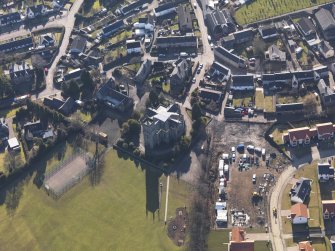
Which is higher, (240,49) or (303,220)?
(240,49)

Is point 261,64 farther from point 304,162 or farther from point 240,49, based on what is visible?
point 304,162

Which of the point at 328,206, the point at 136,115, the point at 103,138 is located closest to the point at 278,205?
the point at 328,206

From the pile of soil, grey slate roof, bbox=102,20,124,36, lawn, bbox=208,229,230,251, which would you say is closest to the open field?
lawn, bbox=208,229,230,251

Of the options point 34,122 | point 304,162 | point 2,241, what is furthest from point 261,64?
point 2,241

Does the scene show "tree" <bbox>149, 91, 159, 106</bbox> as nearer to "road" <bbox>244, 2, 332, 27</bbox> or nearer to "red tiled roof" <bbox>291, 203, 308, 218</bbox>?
"road" <bbox>244, 2, 332, 27</bbox>

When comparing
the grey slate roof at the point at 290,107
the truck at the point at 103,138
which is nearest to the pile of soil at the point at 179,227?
the truck at the point at 103,138

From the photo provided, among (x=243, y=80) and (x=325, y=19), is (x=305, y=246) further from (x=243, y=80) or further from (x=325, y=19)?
(x=325, y=19)
